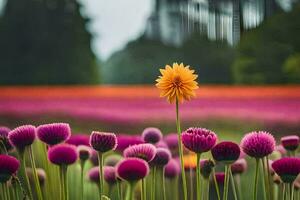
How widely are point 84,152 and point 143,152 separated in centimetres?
25

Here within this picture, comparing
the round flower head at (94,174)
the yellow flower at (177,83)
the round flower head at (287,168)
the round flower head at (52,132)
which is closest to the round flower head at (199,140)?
the yellow flower at (177,83)

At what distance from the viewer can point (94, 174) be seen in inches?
111

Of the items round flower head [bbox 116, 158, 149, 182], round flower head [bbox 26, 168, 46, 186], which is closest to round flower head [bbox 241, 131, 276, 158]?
round flower head [bbox 116, 158, 149, 182]

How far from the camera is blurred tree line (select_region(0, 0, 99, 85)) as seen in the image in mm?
2793

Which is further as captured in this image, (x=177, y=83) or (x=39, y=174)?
(x=39, y=174)

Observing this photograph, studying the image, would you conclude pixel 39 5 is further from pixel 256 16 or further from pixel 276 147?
pixel 276 147

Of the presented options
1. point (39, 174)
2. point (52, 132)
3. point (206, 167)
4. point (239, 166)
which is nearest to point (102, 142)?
point (52, 132)

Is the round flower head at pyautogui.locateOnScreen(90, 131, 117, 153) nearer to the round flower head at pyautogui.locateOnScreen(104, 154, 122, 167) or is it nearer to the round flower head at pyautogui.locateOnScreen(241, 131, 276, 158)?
the round flower head at pyautogui.locateOnScreen(104, 154, 122, 167)

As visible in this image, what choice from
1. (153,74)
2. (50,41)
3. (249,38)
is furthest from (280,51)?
(50,41)

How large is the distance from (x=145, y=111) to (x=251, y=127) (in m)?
0.44

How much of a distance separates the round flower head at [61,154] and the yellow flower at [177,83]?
18.0 inches

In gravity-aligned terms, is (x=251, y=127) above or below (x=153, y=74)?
below

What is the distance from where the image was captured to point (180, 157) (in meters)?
2.79

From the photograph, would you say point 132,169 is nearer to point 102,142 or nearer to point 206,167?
point 102,142
